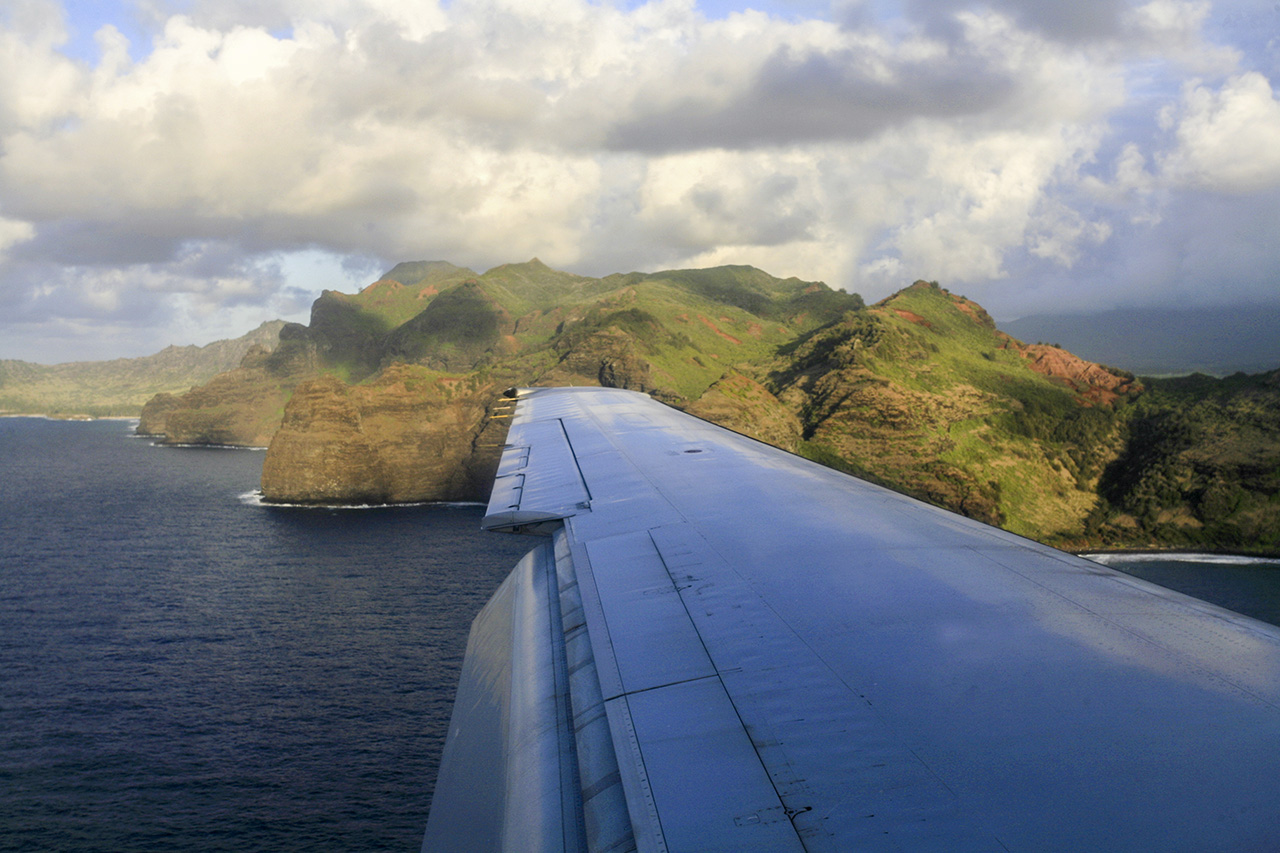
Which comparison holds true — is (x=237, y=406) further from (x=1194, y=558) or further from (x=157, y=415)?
(x=1194, y=558)

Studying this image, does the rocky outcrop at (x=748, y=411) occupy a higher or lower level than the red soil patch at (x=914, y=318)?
lower

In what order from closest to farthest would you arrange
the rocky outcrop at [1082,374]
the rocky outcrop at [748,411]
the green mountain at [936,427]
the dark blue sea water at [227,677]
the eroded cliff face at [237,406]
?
1. the dark blue sea water at [227,677]
2. the rocky outcrop at [748,411]
3. the green mountain at [936,427]
4. the rocky outcrop at [1082,374]
5. the eroded cliff face at [237,406]

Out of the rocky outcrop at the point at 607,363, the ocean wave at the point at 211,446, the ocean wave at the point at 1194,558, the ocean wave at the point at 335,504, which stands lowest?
the ocean wave at the point at 1194,558

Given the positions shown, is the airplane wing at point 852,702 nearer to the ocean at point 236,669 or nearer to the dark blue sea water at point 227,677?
the dark blue sea water at point 227,677

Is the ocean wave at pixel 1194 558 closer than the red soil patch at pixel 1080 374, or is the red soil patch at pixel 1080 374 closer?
the ocean wave at pixel 1194 558

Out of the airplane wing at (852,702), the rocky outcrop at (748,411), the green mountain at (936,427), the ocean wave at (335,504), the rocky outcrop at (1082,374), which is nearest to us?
the airplane wing at (852,702)

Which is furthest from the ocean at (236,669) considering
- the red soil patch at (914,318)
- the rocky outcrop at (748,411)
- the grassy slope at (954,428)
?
the red soil patch at (914,318)

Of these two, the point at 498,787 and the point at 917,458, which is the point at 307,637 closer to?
the point at 498,787

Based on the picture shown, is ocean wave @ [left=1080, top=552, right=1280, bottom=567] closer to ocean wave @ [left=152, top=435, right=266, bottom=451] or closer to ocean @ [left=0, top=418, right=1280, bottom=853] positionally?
ocean @ [left=0, top=418, right=1280, bottom=853]

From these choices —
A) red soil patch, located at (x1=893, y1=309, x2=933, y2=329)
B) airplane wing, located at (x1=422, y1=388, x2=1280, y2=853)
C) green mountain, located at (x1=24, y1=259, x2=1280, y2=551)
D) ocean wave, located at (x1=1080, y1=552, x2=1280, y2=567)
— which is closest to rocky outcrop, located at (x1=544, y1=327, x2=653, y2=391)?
green mountain, located at (x1=24, y1=259, x2=1280, y2=551)
